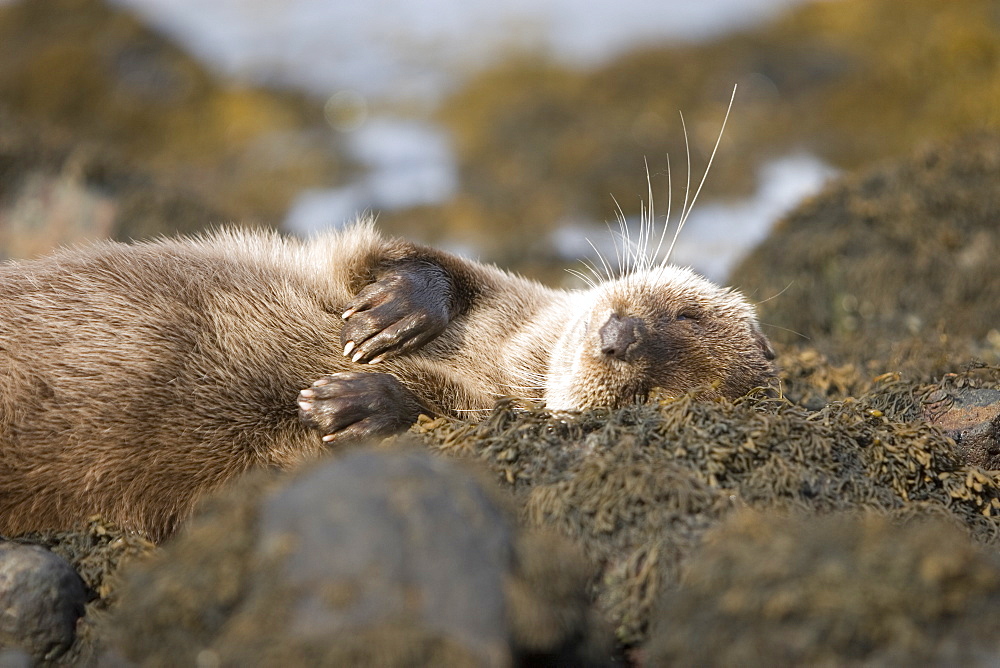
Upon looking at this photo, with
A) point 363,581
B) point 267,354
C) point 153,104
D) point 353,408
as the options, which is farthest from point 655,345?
point 153,104

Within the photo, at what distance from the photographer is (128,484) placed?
2.53 m

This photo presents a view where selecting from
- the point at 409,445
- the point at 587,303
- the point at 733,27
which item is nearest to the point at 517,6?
the point at 733,27

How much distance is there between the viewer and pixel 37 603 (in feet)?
6.91

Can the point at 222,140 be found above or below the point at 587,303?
below

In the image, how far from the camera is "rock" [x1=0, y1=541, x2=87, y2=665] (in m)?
2.06

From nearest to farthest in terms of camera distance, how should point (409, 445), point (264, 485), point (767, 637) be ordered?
point (767, 637) → point (264, 485) → point (409, 445)

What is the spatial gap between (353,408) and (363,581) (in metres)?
1.09

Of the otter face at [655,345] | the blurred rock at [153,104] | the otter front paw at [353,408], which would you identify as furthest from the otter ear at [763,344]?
the blurred rock at [153,104]

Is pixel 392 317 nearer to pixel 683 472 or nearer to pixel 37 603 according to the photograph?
pixel 683 472

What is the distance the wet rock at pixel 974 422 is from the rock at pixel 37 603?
8.61 ft

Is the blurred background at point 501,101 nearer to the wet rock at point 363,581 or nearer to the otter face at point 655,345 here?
the otter face at point 655,345

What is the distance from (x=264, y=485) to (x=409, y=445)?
0.60m

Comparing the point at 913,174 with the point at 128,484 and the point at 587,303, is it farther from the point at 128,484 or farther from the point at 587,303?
the point at 128,484

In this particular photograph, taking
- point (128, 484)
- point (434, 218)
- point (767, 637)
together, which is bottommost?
point (434, 218)
